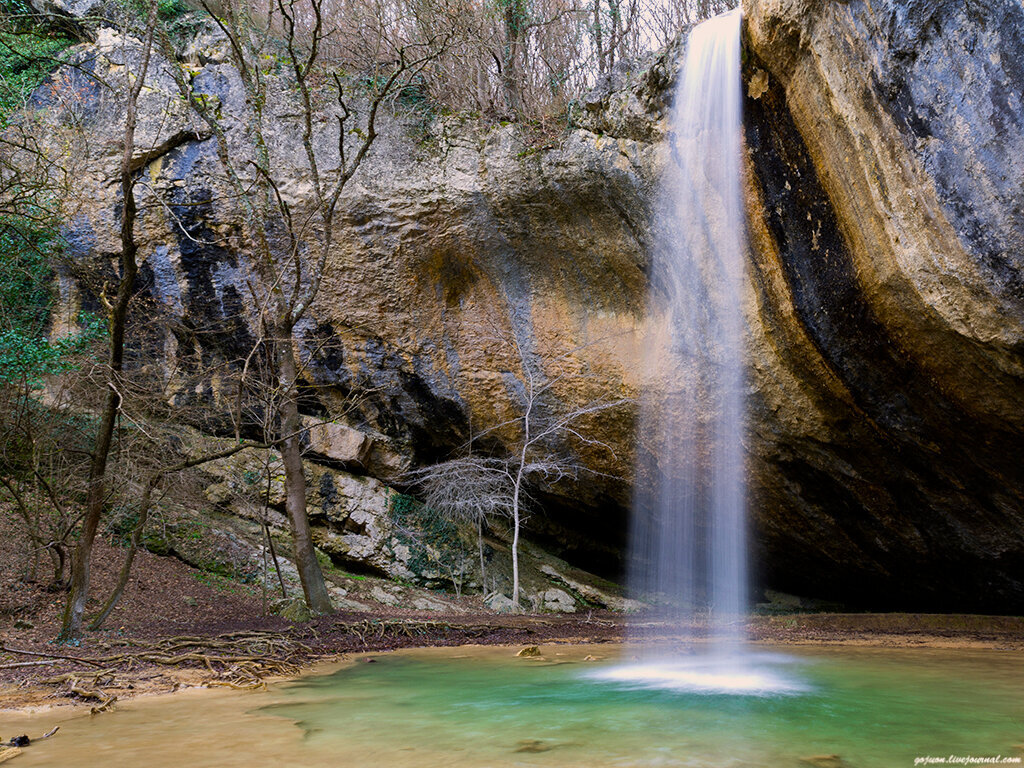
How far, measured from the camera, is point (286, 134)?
13266 millimetres

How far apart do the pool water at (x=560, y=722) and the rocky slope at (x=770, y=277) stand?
4.37 meters

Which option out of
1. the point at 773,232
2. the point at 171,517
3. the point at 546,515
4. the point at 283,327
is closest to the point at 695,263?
the point at 773,232

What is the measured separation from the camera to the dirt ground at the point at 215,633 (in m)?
5.52

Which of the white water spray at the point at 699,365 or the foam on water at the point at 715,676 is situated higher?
the white water spray at the point at 699,365

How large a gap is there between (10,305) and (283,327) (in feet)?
26.1

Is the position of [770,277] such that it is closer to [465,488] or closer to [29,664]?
[465,488]

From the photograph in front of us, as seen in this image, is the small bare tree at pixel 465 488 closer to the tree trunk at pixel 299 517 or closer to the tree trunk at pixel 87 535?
the tree trunk at pixel 299 517

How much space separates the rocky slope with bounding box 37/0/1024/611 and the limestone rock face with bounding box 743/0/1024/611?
3cm

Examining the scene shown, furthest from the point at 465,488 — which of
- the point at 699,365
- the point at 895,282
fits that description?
the point at 895,282

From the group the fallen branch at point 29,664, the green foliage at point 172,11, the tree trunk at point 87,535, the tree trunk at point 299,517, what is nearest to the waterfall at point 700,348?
the tree trunk at point 299,517

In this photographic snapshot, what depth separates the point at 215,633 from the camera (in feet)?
25.0

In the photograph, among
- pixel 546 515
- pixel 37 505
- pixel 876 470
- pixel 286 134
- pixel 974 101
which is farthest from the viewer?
pixel 546 515

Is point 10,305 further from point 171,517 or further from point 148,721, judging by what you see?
point 148,721

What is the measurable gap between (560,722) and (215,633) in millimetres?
5246
